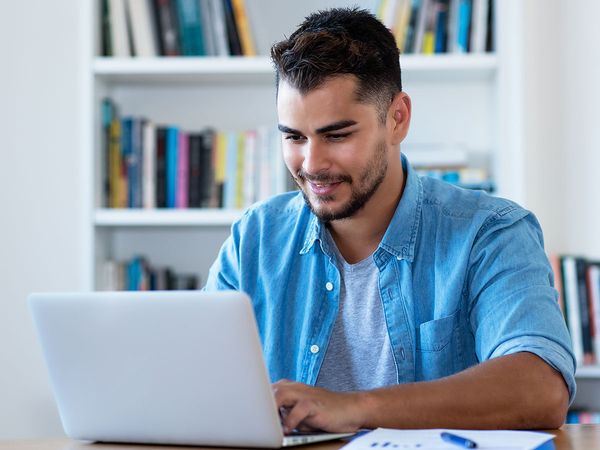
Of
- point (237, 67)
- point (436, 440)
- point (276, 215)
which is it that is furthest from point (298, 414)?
point (237, 67)

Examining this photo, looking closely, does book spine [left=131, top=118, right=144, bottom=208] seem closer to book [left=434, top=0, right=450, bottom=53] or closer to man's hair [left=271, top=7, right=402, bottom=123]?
book [left=434, top=0, right=450, bottom=53]

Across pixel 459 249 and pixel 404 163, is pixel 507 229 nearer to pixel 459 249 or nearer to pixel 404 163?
pixel 459 249

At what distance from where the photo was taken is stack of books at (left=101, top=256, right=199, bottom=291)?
8.76 ft

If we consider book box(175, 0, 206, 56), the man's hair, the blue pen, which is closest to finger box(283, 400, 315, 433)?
the blue pen

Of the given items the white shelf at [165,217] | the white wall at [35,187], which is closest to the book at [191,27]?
the white wall at [35,187]

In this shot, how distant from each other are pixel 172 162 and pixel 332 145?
1.17 meters

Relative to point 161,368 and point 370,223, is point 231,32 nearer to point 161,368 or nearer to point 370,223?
point 370,223

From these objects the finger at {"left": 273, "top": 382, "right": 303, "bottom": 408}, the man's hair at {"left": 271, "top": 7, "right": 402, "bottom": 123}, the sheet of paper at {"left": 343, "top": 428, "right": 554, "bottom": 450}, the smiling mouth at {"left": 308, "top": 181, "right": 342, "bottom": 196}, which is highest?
the man's hair at {"left": 271, "top": 7, "right": 402, "bottom": 123}

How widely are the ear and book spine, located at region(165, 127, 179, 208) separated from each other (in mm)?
1089

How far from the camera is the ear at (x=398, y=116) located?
168 centimetres

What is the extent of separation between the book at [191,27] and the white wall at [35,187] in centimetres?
36

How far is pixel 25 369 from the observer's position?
109 inches

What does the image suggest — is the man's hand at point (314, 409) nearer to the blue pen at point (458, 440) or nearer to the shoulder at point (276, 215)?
the blue pen at point (458, 440)

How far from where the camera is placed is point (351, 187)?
1.59 metres
